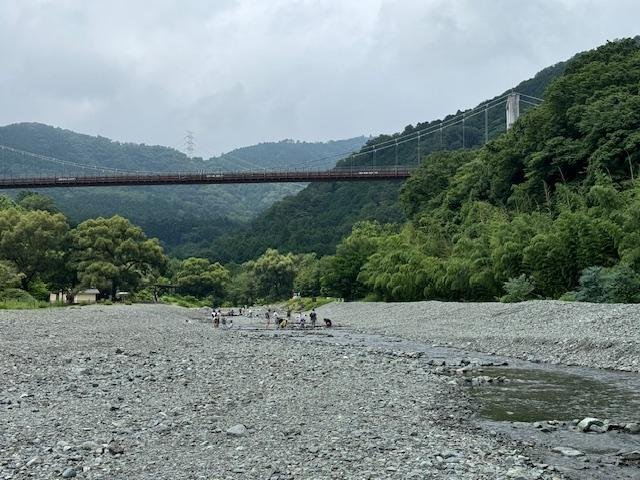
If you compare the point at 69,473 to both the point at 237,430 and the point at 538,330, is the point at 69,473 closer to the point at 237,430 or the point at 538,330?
the point at 237,430

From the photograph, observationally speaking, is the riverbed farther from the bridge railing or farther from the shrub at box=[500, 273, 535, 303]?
the bridge railing

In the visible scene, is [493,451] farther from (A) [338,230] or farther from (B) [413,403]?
(A) [338,230]

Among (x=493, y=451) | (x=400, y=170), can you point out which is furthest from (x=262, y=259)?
(x=493, y=451)

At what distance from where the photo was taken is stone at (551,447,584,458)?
8438 millimetres

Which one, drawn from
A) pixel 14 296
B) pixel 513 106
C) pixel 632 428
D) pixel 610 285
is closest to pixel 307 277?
pixel 513 106

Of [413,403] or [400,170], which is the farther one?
[400,170]

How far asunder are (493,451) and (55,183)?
71.5 m

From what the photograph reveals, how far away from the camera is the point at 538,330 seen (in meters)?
23.0

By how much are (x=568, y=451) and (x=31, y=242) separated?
52.5 meters

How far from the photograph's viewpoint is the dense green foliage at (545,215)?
2934 cm

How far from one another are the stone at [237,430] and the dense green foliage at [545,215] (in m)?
20.7

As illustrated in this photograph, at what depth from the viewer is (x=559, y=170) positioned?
4534cm

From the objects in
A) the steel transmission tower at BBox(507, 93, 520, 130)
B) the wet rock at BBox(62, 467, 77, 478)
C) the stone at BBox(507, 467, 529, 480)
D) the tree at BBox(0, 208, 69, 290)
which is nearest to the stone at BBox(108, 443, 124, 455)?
the wet rock at BBox(62, 467, 77, 478)

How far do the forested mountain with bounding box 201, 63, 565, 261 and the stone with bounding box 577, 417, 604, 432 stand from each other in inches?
3288
